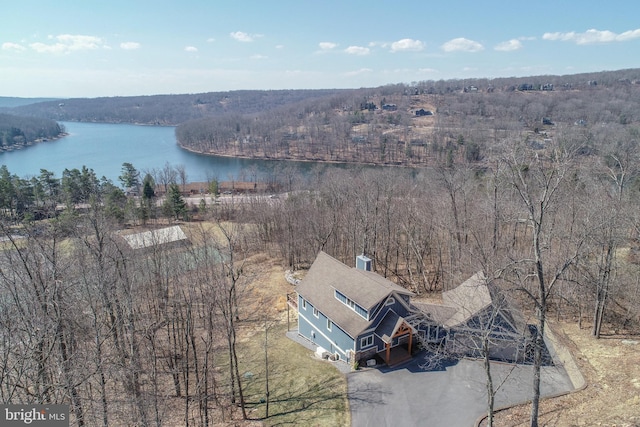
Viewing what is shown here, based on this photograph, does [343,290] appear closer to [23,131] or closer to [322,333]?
[322,333]

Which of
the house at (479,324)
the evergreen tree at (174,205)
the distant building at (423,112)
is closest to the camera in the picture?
the house at (479,324)

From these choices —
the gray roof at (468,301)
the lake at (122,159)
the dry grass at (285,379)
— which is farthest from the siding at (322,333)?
the lake at (122,159)

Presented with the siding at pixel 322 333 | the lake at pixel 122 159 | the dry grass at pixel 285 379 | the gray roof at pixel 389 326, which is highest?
the lake at pixel 122 159

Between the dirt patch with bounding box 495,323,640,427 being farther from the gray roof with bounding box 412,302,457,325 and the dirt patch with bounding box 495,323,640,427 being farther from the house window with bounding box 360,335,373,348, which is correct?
the house window with bounding box 360,335,373,348

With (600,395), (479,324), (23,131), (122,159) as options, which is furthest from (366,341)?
(23,131)

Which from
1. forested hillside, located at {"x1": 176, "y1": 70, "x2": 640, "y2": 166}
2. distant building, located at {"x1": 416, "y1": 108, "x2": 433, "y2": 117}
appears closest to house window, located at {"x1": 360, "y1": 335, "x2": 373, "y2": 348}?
forested hillside, located at {"x1": 176, "y1": 70, "x2": 640, "y2": 166}

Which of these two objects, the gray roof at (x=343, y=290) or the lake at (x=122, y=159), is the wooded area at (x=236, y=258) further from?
the lake at (x=122, y=159)

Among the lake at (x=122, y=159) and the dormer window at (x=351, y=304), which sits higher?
the lake at (x=122, y=159)
